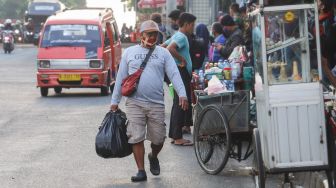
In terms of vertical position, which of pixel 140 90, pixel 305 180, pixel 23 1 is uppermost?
pixel 23 1

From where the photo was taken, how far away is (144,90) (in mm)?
10148

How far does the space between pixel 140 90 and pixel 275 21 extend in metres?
2.38

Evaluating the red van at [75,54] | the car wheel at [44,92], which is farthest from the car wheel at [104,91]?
the car wheel at [44,92]

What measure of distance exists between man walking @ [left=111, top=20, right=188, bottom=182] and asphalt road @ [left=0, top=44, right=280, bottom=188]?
51cm

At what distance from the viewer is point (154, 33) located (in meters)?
10.2

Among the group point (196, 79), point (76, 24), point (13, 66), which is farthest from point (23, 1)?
point (196, 79)

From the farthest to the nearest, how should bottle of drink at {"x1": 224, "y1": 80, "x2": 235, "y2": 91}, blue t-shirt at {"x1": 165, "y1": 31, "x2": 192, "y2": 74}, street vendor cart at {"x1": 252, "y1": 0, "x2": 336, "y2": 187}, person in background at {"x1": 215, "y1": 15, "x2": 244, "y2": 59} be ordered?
person in background at {"x1": 215, "y1": 15, "x2": 244, "y2": 59} → blue t-shirt at {"x1": 165, "y1": 31, "x2": 192, "y2": 74} → bottle of drink at {"x1": 224, "y1": 80, "x2": 235, "y2": 91} → street vendor cart at {"x1": 252, "y1": 0, "x2": 336, "y2": 187}

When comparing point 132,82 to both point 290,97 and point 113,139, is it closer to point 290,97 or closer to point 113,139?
point 113,139

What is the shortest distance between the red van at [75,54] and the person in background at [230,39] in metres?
7.83

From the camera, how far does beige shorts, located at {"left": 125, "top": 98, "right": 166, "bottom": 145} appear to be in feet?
33.4

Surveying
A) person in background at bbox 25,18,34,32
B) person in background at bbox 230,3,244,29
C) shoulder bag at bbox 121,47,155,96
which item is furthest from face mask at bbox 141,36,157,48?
person in background at bbox 25,18,34,32

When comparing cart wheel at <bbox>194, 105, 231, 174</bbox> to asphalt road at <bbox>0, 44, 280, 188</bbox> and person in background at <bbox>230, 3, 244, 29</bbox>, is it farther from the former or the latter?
person in background at <bbox>230, 3, 244, 29</bbox>

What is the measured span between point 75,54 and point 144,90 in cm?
1265

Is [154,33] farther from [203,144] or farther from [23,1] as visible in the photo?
[23,1]
